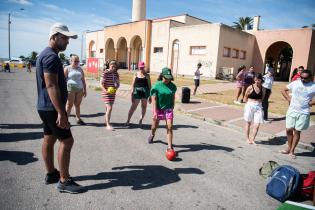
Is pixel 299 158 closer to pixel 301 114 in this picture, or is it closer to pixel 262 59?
pixel 301 114

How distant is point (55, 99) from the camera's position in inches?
122

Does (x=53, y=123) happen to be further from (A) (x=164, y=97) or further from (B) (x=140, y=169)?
(A) (x=164, y=97)

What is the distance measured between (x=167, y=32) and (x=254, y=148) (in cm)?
2725

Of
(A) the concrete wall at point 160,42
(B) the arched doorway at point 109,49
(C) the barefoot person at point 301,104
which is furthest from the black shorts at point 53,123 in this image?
(B) the arched doorway at point 109,49

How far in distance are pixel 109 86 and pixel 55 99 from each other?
398 centimetres

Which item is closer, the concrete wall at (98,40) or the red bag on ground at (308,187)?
the red bag on ground at (308,187)

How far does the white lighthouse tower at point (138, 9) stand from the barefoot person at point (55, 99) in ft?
136

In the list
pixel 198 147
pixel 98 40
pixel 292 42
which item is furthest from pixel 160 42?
pixel 198 147

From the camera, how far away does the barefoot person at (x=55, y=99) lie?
10.2 feet

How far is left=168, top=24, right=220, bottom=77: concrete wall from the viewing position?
26422 mm

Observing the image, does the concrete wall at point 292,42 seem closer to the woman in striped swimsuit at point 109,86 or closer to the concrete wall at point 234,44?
the concrete wall at point 234,44

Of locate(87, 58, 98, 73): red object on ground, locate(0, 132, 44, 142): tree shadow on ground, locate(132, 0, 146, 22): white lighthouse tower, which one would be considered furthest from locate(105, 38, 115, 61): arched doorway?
locate(0, 132, 44, 142): tree shadow on ground

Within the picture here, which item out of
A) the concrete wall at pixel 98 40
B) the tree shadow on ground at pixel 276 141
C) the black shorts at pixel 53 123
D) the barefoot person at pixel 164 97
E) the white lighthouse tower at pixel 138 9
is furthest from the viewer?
the concrete wall at pixel 98 40

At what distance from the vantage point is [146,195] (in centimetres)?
357
